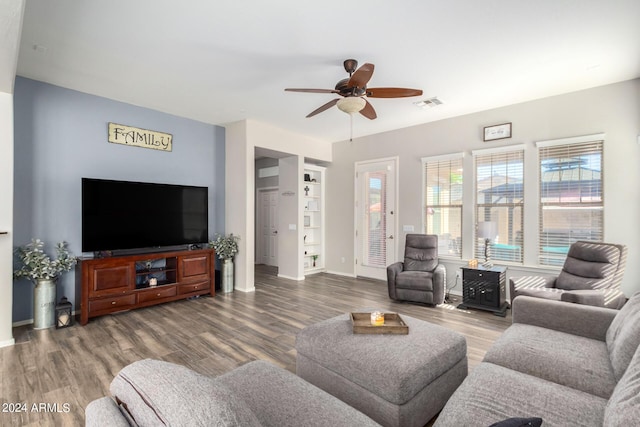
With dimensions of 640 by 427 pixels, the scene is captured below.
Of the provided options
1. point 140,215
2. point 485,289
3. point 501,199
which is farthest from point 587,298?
point 140,215

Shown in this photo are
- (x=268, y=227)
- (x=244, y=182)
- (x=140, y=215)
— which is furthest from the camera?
(x=268, y=227)

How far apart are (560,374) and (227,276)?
181 inches

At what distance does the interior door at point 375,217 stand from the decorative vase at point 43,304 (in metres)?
4.85

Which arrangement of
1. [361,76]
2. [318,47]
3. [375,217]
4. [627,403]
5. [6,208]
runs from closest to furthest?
1. [627,403]
2. [361,76]
3. [318,47]
4. [6,208]
5. [375,217]

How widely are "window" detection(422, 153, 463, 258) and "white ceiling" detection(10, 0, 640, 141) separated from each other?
1159mm

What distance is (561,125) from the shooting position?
4.19 m

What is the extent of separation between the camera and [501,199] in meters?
4.71

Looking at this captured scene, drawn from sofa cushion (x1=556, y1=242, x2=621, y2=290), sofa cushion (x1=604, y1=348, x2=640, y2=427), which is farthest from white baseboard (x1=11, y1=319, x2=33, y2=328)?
sofa cushion (x1=556, y1=242, x2=621, y2=290)

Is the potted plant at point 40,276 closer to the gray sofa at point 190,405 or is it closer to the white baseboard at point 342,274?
the gray sofa at point 190,405

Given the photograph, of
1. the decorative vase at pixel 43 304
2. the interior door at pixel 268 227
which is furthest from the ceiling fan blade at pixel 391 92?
the interior door at pixel 268 227

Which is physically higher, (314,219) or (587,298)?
(314,219)

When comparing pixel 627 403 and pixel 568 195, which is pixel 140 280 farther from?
pixel 568 195

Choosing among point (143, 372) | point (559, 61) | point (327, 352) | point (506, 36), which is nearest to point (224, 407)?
point (143, 372)

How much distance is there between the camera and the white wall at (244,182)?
5228 millimetres
